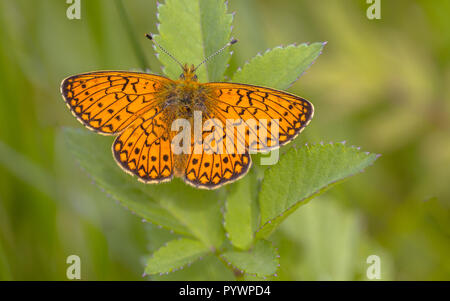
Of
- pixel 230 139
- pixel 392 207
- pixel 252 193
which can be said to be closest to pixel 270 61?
pixel 230 139

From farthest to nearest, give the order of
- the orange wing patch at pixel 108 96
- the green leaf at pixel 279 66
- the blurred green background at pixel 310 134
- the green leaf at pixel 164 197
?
the blurred green background at pixel 310 134 < the orange wing patch at pixel 108 96 < the green leaf at pixel 164 197 < the green leaf at pixel 279 66

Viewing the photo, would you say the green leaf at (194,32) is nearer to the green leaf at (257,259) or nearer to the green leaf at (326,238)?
the green leaf at (257,259)

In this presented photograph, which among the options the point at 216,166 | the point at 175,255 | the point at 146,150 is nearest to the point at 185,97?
the point at 146,150

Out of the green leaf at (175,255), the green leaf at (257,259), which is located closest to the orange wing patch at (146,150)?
the green leaf at (175,255)

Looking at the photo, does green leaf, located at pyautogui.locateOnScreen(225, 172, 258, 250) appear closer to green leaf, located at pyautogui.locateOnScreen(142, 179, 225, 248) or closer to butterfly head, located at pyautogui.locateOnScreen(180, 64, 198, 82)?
green leaf, located at pyautogui.locateOnScreen(142, 179, 225, 248)

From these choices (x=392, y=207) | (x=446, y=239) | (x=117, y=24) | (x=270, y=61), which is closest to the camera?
(x=270, y=61)

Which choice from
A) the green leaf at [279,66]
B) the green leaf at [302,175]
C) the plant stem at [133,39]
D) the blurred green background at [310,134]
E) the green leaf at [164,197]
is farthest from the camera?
the blurred green background at [310,134]

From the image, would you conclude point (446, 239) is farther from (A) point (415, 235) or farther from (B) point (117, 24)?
(B) point (117, 24)
